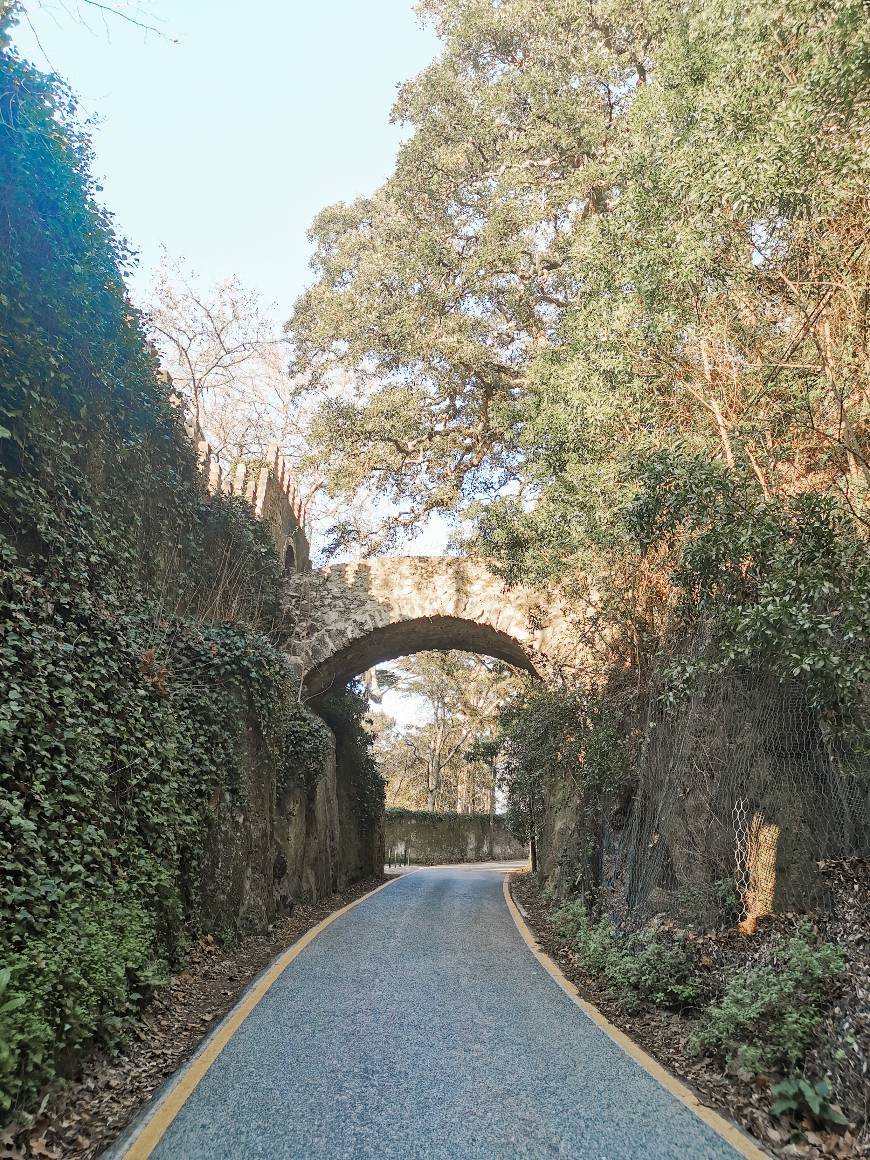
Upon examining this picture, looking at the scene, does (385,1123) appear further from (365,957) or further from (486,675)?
(486,675)

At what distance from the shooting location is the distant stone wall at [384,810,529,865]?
28.7 meters

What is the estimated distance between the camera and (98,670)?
596cm

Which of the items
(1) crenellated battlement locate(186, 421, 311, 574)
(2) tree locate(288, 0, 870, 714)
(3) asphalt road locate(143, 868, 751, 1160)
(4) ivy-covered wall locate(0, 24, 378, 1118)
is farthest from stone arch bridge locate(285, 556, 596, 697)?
(3) asphalt road locate(143, 868, 751, 1160)

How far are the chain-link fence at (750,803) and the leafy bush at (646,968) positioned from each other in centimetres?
45

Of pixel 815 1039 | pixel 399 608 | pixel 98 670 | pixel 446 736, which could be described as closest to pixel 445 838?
pixel 446 736

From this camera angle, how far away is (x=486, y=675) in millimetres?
30266

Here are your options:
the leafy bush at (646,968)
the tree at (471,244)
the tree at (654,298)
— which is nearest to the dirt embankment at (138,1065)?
the leafy bush at (646,968)

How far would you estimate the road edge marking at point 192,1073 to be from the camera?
3304 mm

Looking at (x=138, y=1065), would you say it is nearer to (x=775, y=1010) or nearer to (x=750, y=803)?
(x=775, y=1010)

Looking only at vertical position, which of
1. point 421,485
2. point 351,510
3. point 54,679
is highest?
point 351,510

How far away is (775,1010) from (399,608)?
36.2 feet

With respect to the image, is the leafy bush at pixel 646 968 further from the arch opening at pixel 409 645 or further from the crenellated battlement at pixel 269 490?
the crenellated battlement at pixel 269 490

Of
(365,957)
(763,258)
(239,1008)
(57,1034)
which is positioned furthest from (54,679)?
(763,258)

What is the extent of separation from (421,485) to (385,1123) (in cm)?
1389
